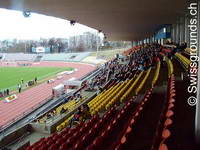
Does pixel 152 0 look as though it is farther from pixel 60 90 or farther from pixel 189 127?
pixel 60 90

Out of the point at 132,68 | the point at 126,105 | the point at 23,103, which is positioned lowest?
the point at 23,103

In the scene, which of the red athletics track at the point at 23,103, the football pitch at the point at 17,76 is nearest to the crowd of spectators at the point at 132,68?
the red athletics track at the point at 23,103

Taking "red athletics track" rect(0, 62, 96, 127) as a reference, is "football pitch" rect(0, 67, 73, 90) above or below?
above

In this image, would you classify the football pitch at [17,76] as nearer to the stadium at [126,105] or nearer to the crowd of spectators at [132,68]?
the stadium at [126,105]

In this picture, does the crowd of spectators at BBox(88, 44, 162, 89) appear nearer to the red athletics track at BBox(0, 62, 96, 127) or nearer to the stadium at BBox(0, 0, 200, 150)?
the stadium at BBox(0, 0, 200, 150)

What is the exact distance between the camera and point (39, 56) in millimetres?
50500

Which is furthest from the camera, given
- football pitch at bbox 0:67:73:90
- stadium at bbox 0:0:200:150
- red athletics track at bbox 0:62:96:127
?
football pitch at bbox 0:67:73:90

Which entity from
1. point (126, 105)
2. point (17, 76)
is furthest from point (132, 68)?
point (17, 76)

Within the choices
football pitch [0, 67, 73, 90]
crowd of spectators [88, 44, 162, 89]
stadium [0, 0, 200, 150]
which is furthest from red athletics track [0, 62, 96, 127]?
crowd of spectators [88, 44, 162, 89]

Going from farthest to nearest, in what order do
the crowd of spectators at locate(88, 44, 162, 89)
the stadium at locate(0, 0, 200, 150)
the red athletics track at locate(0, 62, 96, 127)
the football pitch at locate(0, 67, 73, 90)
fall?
the football pitch at locate(0, 67, 73, 90) → the red athletics track at locate(0, 62, 96, 127) → the crowd of spectators at locate(88, 44, 162, 89) → the stadium at locate(0, 0, 200, 150)

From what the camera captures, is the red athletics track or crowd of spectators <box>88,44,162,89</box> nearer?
crowd of spectators <box>88,44,162,89</box>

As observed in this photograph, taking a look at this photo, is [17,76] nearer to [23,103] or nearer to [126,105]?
[23,103]

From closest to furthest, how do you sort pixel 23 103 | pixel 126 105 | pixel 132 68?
pixel 126 105 → pixel 132 68 → pixel 23 103

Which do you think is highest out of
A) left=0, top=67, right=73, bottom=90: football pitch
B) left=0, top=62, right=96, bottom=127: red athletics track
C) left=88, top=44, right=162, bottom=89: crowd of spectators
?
left=88, top=44, right=162, bottom=89: crowd of spectators
